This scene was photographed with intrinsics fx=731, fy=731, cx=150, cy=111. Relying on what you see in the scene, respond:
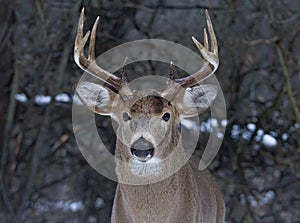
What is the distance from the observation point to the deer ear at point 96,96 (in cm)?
465

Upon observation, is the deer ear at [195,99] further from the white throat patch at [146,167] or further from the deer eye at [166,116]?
the white throat patch at [146,167]

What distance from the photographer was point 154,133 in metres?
4.27

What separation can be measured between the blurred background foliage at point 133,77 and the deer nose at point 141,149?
345cm

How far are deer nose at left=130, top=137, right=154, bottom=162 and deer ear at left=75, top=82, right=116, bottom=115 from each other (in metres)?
0.57

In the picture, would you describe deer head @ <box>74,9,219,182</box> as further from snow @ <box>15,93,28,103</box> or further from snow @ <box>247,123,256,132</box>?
snow @ <box>247,123,256,132</box>

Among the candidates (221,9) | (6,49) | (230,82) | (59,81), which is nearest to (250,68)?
(230,82)

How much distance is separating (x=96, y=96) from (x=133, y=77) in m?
3.17

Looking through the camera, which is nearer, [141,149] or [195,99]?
[141,149]

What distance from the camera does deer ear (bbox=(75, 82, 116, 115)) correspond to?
4.65 meters

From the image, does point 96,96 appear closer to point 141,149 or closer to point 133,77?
point 141,149

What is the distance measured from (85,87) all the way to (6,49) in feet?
10.3

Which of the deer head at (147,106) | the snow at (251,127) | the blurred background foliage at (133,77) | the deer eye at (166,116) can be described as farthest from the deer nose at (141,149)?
the snow at (251,127)

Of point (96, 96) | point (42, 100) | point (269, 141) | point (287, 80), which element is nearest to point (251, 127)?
point (269, 141)

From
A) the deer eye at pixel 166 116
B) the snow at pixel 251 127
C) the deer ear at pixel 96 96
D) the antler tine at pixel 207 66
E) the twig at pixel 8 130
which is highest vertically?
the antler tine at pixel 207 66
